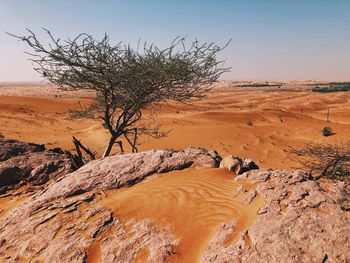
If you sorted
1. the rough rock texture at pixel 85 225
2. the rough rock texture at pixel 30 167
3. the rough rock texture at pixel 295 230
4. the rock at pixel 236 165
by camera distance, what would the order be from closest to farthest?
the rough rock texture at pixel 295 230 < the rough rock texture at pixel 85 225 < the rock at pixel 236 165 < the rough rock texture at pixel 30 167

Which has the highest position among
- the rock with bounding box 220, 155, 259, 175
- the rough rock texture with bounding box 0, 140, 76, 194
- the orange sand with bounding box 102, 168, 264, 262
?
the rock with bounding box 220, 155, 259, 175

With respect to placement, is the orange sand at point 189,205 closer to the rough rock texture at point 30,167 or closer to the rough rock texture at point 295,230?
the rough rock texture at point 295,230

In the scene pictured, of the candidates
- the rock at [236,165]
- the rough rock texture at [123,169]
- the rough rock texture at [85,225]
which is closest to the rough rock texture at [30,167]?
the rough rock texture at [123,169]

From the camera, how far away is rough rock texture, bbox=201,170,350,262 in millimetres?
4199

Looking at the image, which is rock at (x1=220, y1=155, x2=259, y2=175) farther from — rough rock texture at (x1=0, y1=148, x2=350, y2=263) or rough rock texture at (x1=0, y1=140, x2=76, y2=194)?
rough rock texture at (x1=0, y1=140, x2=76, y2=194)

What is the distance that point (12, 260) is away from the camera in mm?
4996

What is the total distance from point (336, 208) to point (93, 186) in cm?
449

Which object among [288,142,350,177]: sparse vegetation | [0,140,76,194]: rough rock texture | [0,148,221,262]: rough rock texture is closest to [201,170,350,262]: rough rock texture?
[0,148,221,262]: rough rock texture

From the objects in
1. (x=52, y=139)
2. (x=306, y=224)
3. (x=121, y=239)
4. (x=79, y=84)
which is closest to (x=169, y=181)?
(x=121, y=239)

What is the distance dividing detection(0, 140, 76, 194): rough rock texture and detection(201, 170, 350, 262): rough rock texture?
5.63 m

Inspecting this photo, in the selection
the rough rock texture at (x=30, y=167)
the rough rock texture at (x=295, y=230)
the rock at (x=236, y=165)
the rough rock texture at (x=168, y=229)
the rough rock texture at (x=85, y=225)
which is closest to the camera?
the rough rock texture at (x=295, y=230)

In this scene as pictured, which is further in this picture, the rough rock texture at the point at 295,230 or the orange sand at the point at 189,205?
the orange sand at the point at 189,205

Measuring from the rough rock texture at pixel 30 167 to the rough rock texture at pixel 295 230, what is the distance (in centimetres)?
563

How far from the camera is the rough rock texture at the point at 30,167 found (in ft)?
28.9
